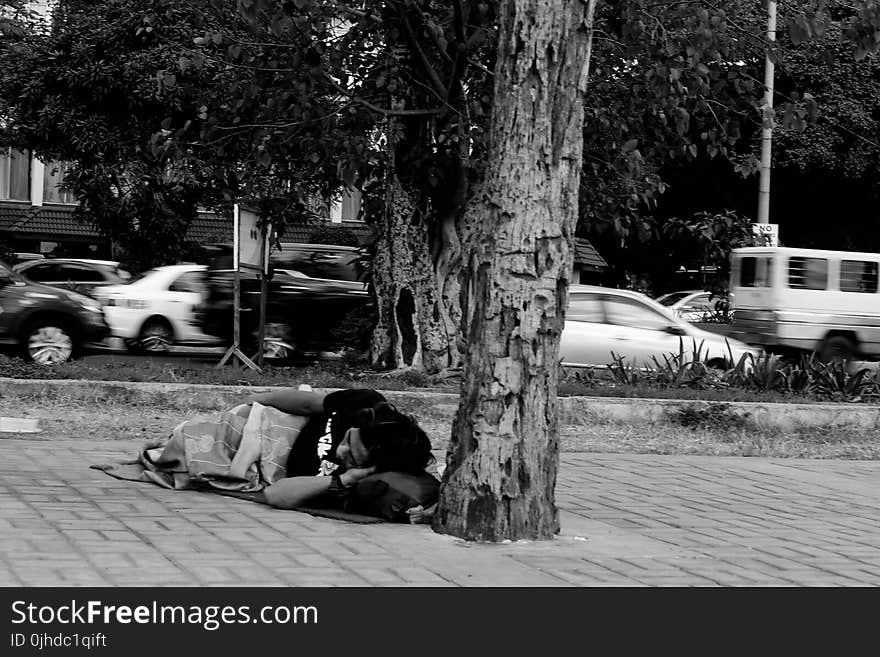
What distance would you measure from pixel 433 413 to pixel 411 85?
4026 millimetres

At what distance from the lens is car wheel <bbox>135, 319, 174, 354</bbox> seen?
1881cm

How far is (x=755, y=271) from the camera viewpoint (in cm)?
2477

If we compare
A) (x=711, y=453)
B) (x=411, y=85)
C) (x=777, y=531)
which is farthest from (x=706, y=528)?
(x=411, y=85)

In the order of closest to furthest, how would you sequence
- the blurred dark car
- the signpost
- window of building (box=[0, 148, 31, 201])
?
the signpost < the blurred dark car < window of building (box=[0, 148, 31, 201])

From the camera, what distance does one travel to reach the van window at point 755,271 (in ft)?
80.0

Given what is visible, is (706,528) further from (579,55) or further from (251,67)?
(251,67)

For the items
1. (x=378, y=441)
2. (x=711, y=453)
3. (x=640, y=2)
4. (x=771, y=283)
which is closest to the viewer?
(x=378, y=441)

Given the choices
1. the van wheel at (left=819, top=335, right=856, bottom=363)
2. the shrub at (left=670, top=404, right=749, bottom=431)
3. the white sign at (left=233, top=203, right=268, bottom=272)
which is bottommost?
the van wheel at (left=819, top=335, right=856, bottom=363)

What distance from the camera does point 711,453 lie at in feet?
37.3

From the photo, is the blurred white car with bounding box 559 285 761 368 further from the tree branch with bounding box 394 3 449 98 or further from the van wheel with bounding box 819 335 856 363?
the van wheel with bounding box 819 335 856 363

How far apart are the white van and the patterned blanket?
689 inches

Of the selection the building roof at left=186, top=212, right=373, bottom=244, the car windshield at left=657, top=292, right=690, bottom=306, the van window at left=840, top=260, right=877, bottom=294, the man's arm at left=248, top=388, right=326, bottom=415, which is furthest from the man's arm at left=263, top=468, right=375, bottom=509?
the car windshield at left=657, top=292, right=690, bottom=306

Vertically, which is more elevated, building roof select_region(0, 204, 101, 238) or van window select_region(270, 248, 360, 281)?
building roof select_region(0, 204, 101, 238)

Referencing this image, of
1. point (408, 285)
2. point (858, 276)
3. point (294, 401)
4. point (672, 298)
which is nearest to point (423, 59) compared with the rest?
point (408, 285)
